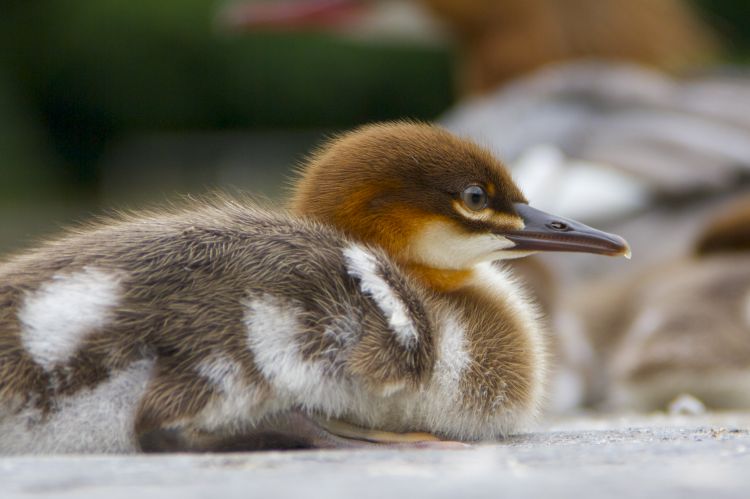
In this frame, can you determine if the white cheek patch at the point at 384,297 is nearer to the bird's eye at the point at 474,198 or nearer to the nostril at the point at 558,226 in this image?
the bird's eye at the point at 474,198

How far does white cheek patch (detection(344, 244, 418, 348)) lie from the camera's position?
202cm

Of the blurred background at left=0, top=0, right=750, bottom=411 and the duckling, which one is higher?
the blurred background at left=0, top=0, right=750, bottom=411

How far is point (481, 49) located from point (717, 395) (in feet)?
13.4

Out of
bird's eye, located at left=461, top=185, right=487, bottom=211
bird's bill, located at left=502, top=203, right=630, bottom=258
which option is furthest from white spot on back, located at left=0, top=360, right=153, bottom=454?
bird's bill, located at left=502, top=203, right=630, bottom=258

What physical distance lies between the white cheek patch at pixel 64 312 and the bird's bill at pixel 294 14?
6202mm

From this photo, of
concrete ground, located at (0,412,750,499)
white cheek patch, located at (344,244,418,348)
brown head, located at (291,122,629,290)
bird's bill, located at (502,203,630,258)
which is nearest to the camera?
concrete ground, located at (0,412,750,499)

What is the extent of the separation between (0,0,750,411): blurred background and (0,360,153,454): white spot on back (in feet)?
2.43

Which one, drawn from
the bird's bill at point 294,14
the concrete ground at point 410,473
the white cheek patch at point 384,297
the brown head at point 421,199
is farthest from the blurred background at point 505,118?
the concrete ground at point 410,473

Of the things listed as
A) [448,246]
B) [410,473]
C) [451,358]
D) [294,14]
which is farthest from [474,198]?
[294,14]

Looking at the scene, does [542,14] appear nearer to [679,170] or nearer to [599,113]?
[599,113]

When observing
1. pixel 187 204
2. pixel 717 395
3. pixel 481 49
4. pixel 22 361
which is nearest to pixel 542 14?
pixel 481 49

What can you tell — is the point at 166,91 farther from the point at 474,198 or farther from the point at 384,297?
the point at 384,297

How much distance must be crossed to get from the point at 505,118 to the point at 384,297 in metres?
4.21

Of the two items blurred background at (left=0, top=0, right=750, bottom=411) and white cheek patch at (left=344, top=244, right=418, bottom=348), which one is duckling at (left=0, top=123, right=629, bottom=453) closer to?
white cheek patch at (left=344, top=244, right=418, bottom=348)
